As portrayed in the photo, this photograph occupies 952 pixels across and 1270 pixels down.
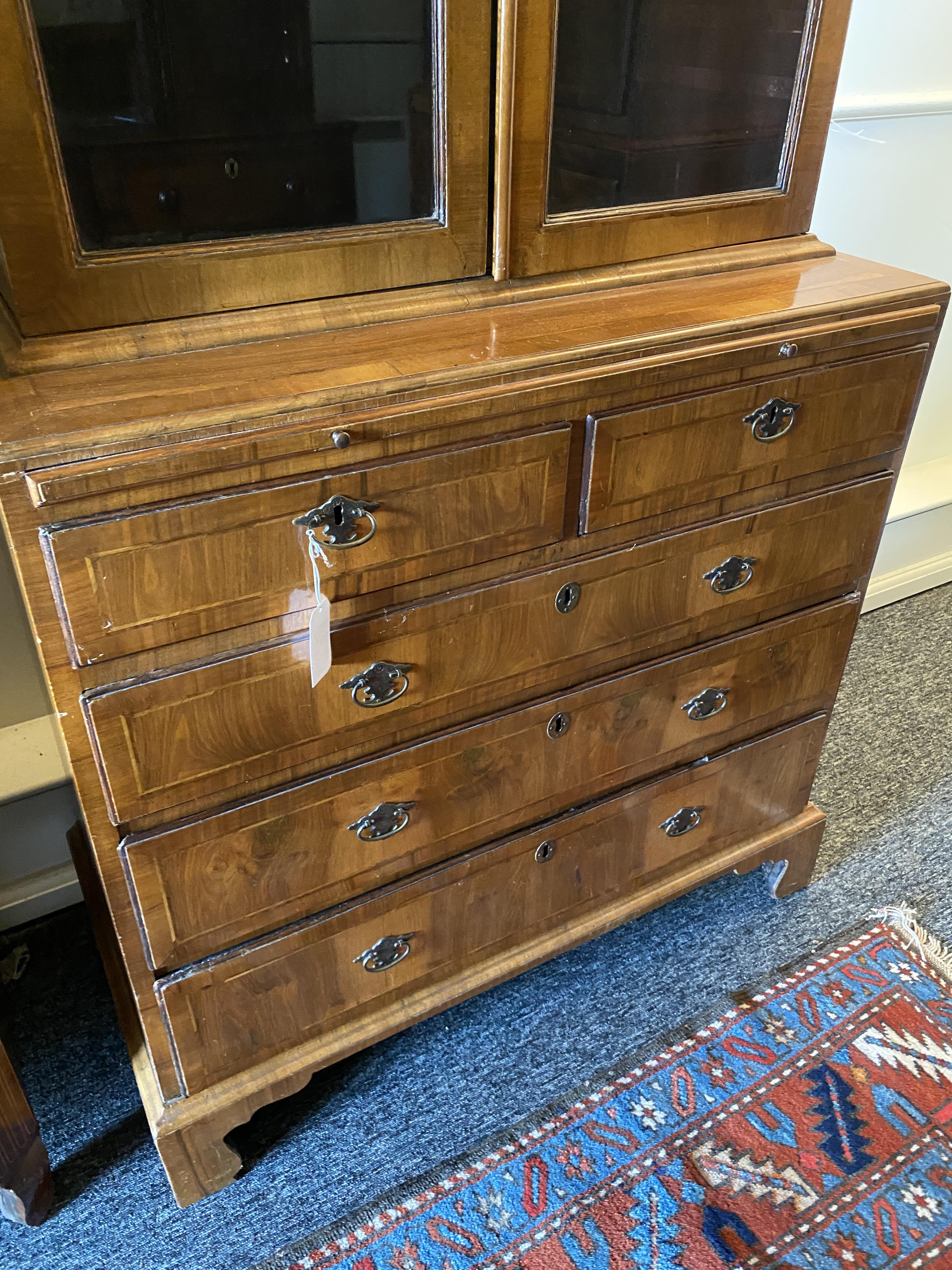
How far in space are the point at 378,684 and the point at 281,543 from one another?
0.69ft

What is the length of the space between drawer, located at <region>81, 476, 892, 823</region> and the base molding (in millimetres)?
442

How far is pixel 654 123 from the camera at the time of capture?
117 centimetres

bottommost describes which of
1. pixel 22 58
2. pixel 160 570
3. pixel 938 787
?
pixel 938 787

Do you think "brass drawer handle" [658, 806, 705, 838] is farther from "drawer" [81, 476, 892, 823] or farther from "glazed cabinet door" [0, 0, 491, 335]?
"glazed cabinet door" [0, 0, 491, 335]

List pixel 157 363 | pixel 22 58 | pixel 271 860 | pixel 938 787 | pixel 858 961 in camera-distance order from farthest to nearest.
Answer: pixel 938 787
pixel 858 961
pixel 271 860
pixel 157 363
pixel 22 58

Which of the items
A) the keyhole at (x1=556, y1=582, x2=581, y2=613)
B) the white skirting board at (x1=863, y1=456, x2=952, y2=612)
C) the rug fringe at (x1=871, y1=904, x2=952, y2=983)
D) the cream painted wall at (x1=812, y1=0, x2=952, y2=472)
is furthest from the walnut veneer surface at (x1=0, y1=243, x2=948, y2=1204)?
the white skirting board at (x1=863, y1=456, x2=952, y2=612)

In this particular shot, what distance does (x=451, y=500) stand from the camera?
38.9 inches

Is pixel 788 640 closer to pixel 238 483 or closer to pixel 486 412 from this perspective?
pixel 486 412

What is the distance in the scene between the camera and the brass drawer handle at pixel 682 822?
58.1 inches

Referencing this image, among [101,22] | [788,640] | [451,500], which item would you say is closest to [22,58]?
[101,22]

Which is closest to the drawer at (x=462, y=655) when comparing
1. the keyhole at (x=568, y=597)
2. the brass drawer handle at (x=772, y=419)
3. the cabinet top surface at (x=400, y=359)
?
the keyhole at (x=568, y=597)

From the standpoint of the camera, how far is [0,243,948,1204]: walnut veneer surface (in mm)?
879

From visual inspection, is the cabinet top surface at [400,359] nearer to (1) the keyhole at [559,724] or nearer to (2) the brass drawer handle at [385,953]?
(1) the keyhole at [559,724]

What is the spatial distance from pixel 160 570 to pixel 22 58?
0.45 meters
